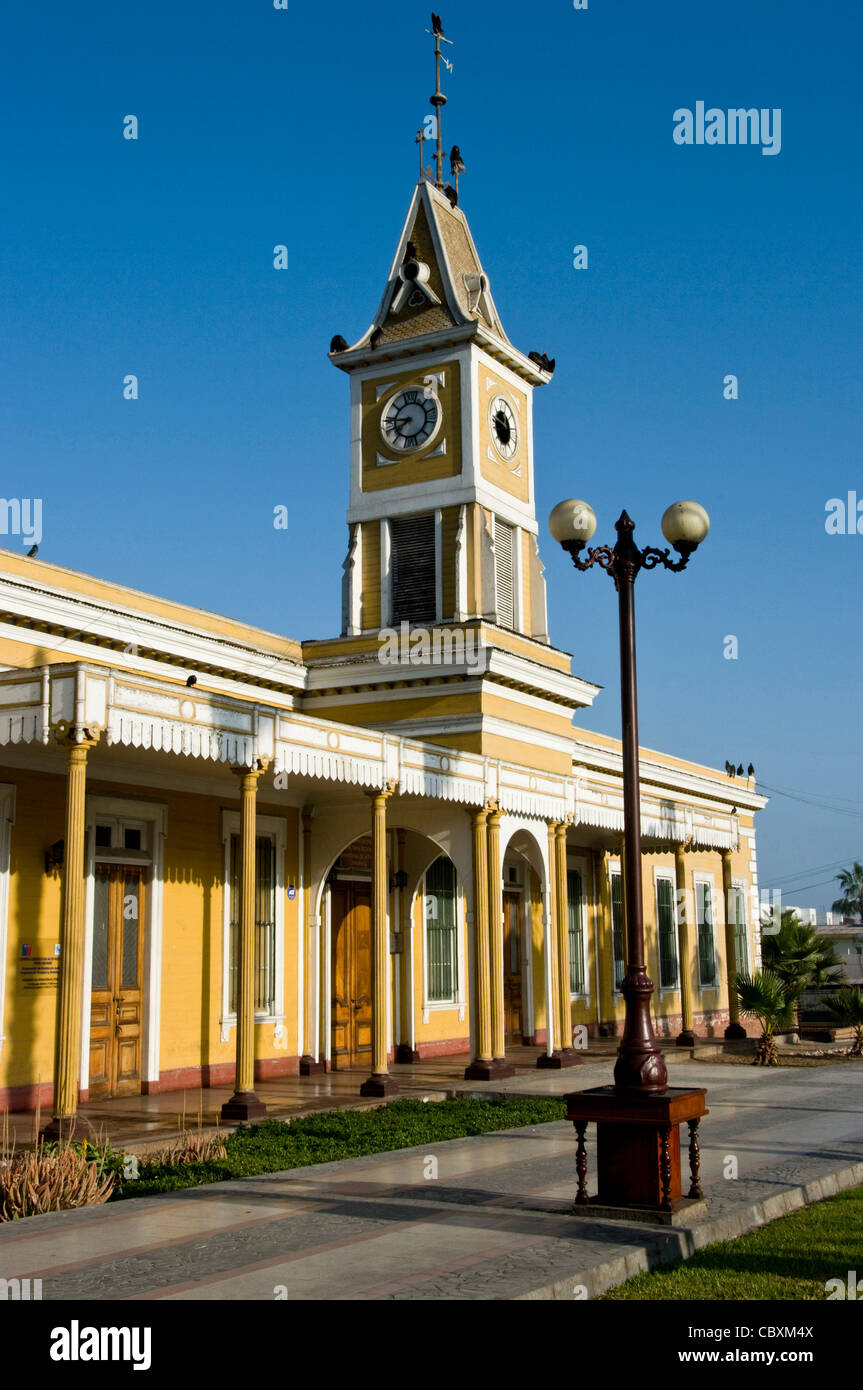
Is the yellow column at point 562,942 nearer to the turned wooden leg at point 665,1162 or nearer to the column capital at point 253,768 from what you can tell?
the column capital at point 253,768

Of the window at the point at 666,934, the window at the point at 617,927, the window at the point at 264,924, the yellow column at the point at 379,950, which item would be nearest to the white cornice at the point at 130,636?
Answer: the window at the point at 264,924

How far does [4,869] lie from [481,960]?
242 inches

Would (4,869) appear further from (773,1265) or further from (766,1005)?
(766,1005)

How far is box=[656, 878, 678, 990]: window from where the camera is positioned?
28219 millimetres

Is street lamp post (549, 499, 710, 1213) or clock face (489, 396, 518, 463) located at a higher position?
clock face (489, 396, 518, 463)

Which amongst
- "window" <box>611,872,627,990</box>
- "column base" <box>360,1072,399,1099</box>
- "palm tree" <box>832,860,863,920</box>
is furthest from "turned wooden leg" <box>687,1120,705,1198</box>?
"palm tree" <box>832,860,863,920</box>

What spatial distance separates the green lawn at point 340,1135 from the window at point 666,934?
13.5 meters

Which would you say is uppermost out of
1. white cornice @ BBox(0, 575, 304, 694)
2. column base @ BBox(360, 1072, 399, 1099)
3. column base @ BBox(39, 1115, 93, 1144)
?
white cornice @ BBox(0, 575, 304, 694)

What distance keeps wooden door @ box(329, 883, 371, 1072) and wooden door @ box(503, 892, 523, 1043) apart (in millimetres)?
3640

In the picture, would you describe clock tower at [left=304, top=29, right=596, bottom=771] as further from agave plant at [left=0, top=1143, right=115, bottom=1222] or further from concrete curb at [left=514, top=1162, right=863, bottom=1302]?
agave plant at [left=0, top=1143, right=115, bottom=1222]

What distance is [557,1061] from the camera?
60.6 feet

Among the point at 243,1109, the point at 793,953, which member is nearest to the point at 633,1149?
the point at 243,1109

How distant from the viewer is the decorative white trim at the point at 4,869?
1334 cm

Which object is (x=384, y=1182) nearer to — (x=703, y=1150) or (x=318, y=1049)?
(x=703, y=1150)
